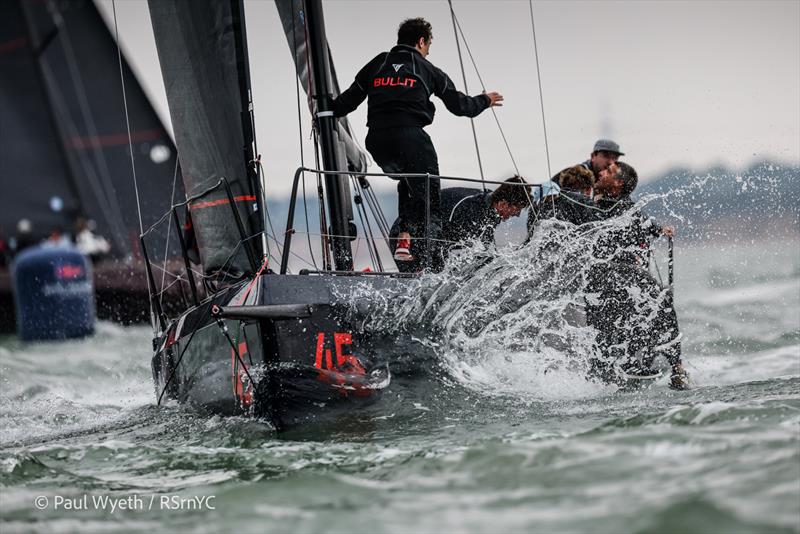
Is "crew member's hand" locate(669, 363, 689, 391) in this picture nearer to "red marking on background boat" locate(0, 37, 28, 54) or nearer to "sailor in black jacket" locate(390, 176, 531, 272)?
"sailor in black jacket" locate(390, 176, 531, 272)

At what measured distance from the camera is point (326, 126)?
5.02 metres

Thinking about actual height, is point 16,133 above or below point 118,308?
above

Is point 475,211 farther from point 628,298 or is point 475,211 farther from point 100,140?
point 100,140

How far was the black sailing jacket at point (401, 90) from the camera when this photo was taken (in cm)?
489

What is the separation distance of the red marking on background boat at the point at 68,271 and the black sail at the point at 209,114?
8512mm

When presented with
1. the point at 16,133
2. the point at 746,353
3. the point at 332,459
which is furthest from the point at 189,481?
the point at 16,133

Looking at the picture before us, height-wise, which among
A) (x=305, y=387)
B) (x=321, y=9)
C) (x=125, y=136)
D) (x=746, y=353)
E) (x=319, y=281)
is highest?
(x=125, y=136)

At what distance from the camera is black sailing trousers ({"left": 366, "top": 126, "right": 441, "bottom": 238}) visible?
15.8 ft

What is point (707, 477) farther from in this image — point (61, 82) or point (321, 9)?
point (61, 82)

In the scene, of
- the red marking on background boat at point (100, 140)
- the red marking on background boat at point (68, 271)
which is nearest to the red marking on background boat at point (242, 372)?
the red marking on background boat at point (68, 271)

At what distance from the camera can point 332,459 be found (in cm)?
349

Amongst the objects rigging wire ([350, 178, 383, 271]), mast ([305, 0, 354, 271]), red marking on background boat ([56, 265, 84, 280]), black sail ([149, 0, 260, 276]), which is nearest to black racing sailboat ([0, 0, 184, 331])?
red marking on background boat ([56, 265, 84, 280])

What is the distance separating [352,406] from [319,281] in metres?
0.50

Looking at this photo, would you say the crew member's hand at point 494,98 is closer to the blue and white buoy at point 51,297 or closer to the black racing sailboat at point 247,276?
the black racing sailboat at point 247,276
